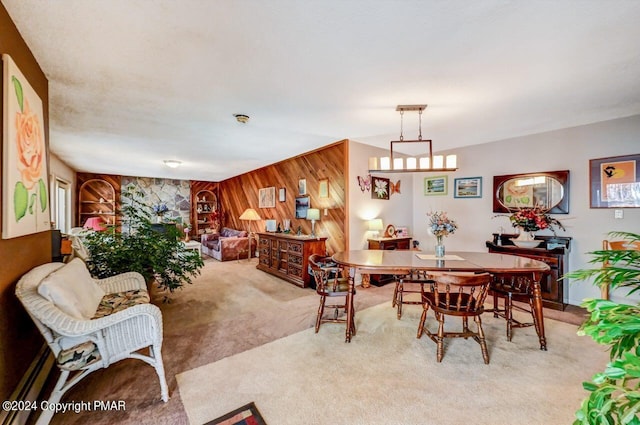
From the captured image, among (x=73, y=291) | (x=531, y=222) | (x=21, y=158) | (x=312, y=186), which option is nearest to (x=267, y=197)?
(x=312, y=186)

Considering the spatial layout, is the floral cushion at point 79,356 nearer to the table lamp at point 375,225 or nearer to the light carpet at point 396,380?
the light carpet at point 396,380

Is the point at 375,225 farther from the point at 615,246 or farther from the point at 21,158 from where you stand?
the point at 21,158

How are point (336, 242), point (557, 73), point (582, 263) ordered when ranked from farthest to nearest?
point (336, 242)
point (582, 263)
point (557, 73)

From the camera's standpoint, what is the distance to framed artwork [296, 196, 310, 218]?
5387mm

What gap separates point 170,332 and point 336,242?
2756 mm

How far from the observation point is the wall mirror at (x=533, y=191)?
3.81 metres

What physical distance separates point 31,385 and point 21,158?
147cm

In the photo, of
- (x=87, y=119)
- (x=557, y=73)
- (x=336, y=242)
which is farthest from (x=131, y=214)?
(x=557, y=73)

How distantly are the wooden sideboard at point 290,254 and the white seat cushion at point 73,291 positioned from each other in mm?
2632

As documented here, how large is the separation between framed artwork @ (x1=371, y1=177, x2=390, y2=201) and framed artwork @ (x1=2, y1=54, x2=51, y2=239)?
164 inches

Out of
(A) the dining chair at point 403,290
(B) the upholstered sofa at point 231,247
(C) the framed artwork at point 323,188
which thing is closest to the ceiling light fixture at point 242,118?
(C) the framed artwork at point 323,188

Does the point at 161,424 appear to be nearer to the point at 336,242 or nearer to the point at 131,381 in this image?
the point at 131,381

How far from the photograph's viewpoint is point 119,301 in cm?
243

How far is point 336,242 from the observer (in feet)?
15.6
